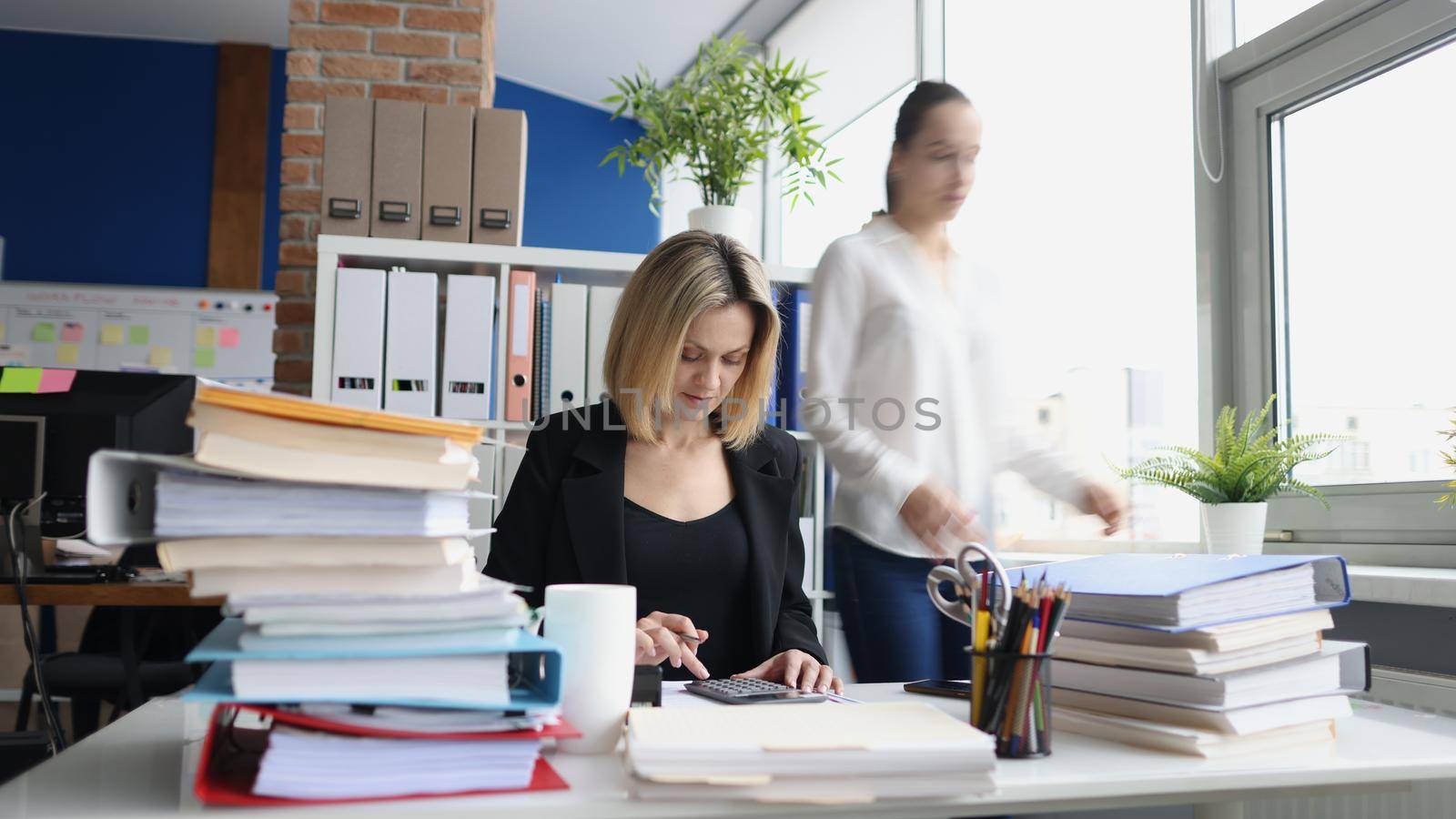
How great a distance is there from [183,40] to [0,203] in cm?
116

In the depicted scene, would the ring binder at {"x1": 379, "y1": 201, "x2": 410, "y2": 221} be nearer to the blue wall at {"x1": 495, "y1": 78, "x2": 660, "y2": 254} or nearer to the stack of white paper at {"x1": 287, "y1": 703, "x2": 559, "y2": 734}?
the stack of white paper at {"x1": 287, "y1": 703, "x2": 559, "y2": 734}

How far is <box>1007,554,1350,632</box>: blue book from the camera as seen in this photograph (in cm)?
90

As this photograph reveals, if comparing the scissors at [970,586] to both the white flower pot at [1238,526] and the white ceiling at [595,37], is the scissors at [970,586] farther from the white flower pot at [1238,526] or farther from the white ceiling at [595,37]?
the white ceiling at [595,37]

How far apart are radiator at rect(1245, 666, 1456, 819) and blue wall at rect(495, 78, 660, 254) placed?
4487mm

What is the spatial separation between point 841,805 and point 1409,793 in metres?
1.28

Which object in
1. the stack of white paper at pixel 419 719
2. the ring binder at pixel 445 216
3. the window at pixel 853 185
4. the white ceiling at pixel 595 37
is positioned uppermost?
the white ceiling at pixel 595 37

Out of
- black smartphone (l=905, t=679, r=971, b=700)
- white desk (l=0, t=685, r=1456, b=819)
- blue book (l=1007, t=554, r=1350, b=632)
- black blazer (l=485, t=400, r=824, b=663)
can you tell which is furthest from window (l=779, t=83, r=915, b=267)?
white desk (l=0, t=685, r=1456, b=819)

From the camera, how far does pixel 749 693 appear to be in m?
1.04

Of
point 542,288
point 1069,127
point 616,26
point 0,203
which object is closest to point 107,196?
point 0,203

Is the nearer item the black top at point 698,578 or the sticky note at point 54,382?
the black top at point 698,578

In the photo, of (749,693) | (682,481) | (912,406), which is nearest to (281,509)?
(749,693)

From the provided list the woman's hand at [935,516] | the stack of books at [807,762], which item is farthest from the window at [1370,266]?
the stack of books at [807,762]

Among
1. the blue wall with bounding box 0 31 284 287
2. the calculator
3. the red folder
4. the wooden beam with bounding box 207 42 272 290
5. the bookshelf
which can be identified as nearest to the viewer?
the red folder

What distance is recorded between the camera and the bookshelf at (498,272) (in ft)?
8.34
